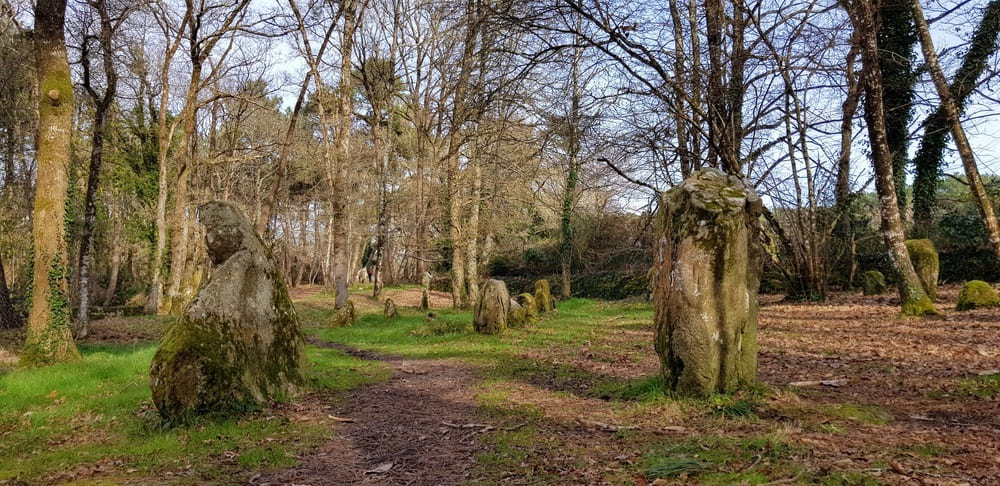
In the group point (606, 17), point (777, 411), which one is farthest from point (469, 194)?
point (777, 411)

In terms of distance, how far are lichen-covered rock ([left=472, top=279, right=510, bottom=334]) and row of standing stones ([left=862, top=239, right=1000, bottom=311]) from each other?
346 inches

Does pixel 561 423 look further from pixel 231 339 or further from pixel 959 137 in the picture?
pixel 959 137

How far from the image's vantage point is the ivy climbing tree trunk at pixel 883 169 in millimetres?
10188

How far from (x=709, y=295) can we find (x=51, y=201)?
10.0 m

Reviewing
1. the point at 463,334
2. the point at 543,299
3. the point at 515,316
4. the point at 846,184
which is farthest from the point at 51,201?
the point at 846,184

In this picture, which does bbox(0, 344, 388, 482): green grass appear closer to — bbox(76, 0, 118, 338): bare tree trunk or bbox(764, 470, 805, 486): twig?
bbox(764, 470, 805, 486): twig

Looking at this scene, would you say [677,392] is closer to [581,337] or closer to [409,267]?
[581,337]

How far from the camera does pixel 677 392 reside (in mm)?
5590

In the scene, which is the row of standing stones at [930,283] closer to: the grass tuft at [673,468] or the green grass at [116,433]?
the grass tuft at [673,468]

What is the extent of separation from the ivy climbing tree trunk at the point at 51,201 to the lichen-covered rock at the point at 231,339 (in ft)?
14.2

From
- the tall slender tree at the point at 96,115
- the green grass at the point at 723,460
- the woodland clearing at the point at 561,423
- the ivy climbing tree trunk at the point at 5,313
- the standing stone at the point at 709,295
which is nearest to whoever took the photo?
the green grass at the point at 723,460

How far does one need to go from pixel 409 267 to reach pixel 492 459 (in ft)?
122

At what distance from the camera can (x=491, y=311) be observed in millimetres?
13359

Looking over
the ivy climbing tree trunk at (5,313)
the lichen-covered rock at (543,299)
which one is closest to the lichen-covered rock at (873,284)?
the lichen-covered rock at (543,299)
